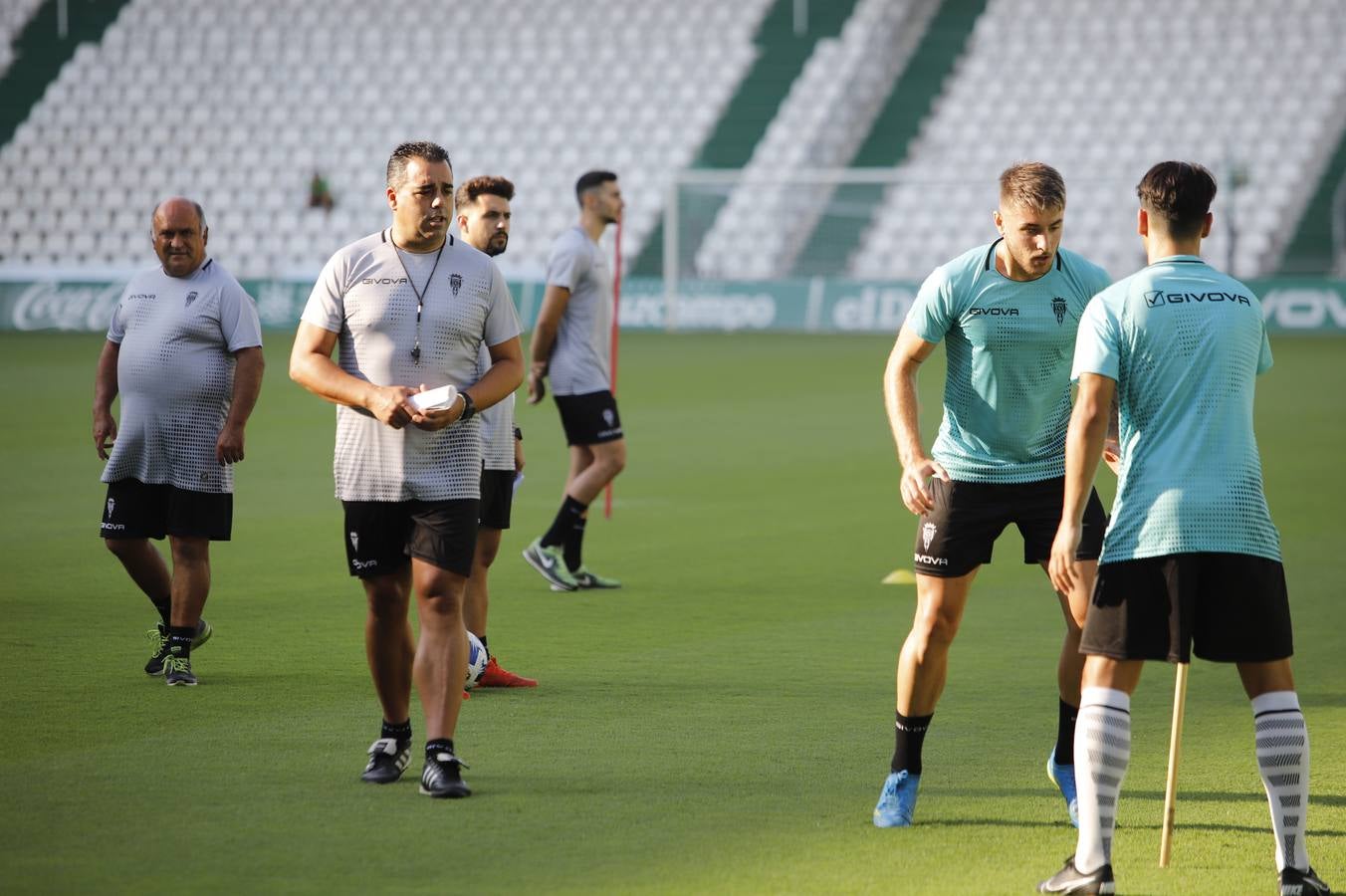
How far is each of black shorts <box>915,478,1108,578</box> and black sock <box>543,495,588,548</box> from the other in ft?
14.4

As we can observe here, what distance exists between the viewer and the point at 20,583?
30.7 feet

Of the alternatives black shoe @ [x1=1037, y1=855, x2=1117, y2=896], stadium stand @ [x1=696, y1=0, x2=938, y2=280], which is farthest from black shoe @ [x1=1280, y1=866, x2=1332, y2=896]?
stadium stand @ [x1=696, y1=0, x2=938, y2=280]

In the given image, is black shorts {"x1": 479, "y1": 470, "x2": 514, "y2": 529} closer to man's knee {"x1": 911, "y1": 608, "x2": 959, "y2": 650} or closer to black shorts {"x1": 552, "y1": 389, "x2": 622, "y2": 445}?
black shorts {"x1": 552, "y1": 389, "x2": 622, "y2": 445}

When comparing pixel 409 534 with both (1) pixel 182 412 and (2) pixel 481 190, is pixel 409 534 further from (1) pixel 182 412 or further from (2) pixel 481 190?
(2) pixel 481 190

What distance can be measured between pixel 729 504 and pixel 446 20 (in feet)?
94.1

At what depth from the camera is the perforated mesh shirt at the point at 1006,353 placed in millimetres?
5223

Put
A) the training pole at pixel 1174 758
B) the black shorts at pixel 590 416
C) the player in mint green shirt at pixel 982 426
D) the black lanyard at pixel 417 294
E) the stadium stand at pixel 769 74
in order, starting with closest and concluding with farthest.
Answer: the training pole at pixel 1174 758 → the player in mint green shirt at pixel 982 426 → the black lanyard at pixel 417 294 → the black shorts at pixel 590 416 → the stadium stand at pixel 769 74

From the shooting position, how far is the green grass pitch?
488cm

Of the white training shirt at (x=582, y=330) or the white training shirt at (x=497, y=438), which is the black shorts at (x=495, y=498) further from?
the white training shirt at (x=582, y=330)

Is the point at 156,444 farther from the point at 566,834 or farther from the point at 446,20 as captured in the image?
the point at 446,20

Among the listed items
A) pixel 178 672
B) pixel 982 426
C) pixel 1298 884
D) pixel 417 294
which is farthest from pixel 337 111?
pixel 1298 884

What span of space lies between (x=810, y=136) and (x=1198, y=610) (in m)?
30.5

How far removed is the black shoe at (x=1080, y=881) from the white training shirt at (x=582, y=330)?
547 cm

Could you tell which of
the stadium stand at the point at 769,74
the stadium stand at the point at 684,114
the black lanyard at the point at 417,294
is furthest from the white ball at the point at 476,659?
the stadium stand at the point at 769,74
